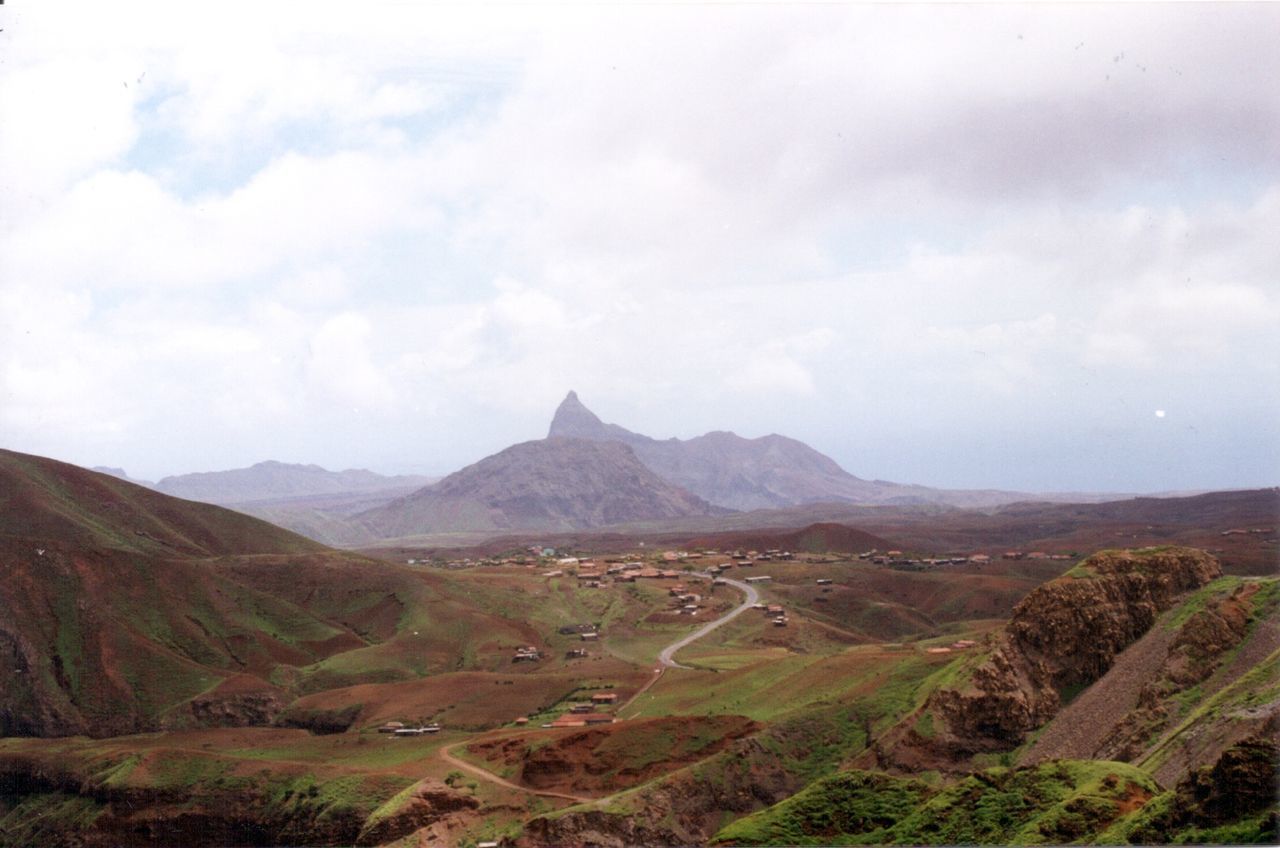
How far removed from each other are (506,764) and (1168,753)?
32274mm

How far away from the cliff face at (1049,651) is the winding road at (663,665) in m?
14.6

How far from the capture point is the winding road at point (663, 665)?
4662 centimetres

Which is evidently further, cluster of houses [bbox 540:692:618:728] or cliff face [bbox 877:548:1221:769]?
cluster of houses [bbox 540:692:618:728]

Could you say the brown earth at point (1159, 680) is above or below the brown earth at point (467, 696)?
above

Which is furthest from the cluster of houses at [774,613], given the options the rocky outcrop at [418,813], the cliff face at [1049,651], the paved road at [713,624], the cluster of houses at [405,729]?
the rocky outcrop at [418,813]

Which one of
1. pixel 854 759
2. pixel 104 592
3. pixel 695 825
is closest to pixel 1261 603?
pixel 854 759

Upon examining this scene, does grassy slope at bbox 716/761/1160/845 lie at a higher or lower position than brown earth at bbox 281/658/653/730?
higher

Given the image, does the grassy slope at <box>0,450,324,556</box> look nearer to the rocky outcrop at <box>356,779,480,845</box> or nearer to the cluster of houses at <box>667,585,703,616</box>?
the cluster of houses at <box>667,585,703,616</box>

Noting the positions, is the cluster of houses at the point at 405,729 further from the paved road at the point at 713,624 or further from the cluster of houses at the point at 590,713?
the paved road at the point at 713,624

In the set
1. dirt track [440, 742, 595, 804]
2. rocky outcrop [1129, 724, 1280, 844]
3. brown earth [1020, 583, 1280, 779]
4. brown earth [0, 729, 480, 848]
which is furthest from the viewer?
brown earth [0, 729, 480, 848]

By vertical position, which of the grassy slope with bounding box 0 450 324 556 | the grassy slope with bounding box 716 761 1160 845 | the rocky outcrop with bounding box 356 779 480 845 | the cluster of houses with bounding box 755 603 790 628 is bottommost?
the rocky outcrop with bounding box 356 779 480 845

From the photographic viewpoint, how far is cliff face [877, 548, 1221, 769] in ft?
133

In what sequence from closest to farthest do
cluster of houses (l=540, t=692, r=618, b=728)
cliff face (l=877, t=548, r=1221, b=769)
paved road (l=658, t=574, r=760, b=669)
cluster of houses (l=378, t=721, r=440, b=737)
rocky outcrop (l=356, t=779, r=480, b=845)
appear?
1. cliff face (l=877, t=548, r=1221, b=769)
2. rocky outcrop (l=356, t=779, r=480, b=845)
3. cluster of houses (l=540, t=692, r=618, b=728)
4. cluster of houses (l=378, t=721, r=440, b=737)
5. paved road (l=658, t=574, r=760, b=669)

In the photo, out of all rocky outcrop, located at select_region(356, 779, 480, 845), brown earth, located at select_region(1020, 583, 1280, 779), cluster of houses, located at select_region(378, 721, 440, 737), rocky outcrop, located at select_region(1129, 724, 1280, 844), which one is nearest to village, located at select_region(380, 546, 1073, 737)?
cluster of houses, located at select_region(378, 721, 440, 737)
